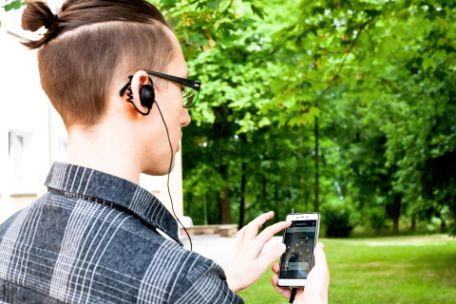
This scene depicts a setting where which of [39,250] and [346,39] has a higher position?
[346,39]

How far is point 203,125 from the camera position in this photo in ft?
107

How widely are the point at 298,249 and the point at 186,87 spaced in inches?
32.7

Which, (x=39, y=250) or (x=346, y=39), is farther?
(x=346, y=39)

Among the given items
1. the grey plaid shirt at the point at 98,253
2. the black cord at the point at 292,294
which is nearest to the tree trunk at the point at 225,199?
the black cord at the point at 292,294

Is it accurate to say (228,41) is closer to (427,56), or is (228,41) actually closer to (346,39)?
(346,39)

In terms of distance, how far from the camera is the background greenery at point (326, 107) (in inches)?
360

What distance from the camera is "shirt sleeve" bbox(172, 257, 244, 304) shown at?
1271 mm

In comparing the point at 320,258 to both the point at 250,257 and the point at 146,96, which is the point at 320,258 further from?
the point at 146,96

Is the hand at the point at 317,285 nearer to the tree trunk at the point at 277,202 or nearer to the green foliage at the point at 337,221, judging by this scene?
the green foliage at the point at 337,221

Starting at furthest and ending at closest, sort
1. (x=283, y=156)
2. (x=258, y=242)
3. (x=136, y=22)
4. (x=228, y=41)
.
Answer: (x=283, y=156) → (x=228, y=41) → (x=258, y=242) → (x=136, y=22)

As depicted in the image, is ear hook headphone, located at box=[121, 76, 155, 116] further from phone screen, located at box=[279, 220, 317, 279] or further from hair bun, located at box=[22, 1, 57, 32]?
phone screen, located at box=[279, 220, 317, 279]

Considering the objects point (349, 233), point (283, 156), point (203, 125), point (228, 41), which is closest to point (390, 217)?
point (349, 233)

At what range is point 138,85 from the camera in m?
1.43

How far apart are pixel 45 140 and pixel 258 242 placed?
46.9 ft
